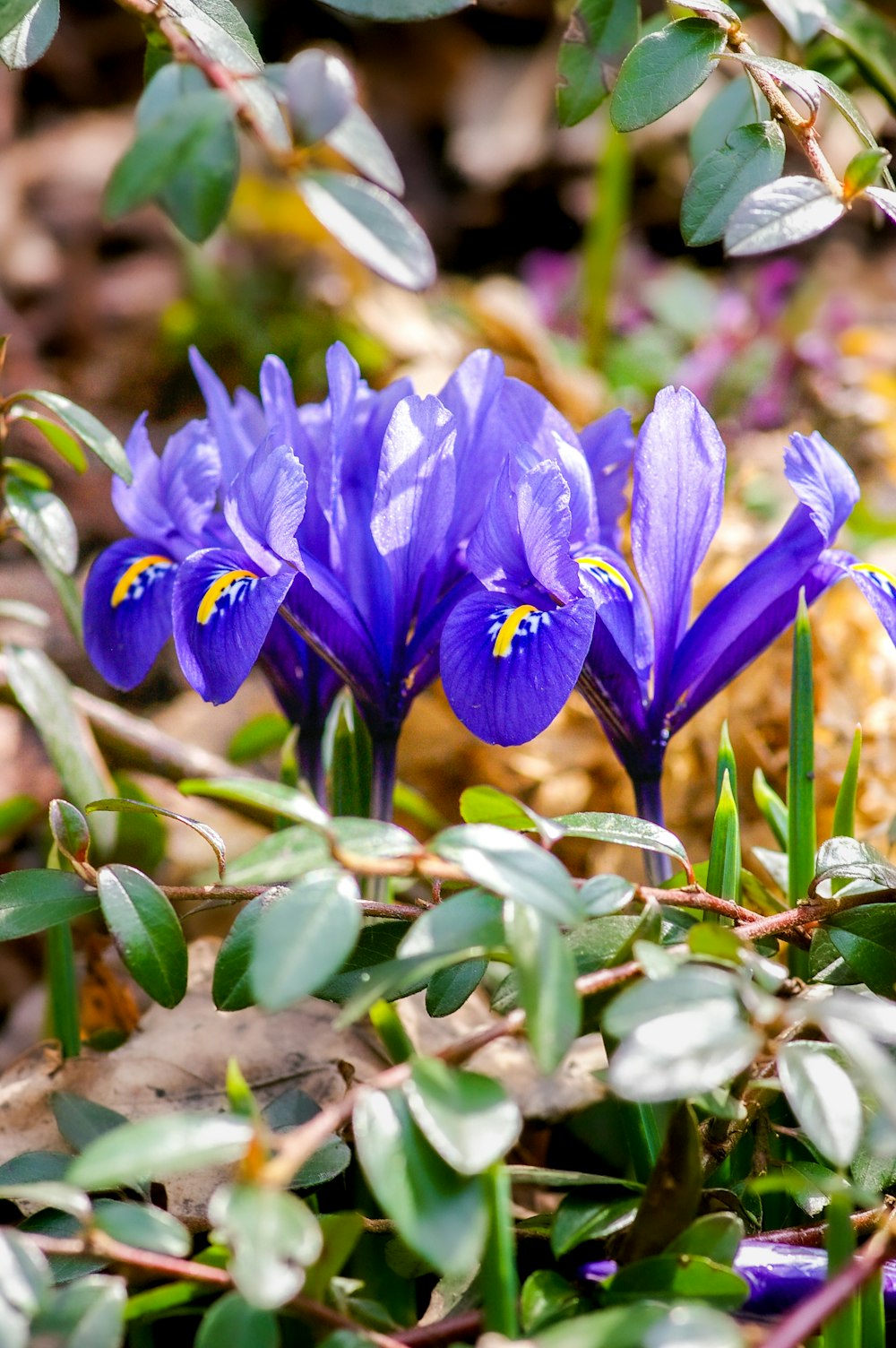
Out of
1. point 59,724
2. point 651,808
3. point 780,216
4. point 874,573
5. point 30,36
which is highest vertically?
point 780,216

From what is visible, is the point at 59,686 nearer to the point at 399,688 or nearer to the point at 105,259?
the point at 399,688

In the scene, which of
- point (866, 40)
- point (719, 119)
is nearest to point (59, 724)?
point (719, 119)

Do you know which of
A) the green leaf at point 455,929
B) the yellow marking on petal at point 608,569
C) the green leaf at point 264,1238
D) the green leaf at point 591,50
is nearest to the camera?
the green leaf at point 264,1238

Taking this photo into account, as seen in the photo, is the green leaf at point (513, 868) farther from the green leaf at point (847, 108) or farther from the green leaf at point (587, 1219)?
the green leaf at point (847, 108)

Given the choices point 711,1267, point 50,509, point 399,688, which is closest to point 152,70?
point 50,509

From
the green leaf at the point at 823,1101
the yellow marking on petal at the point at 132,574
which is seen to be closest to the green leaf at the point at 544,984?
the green leaf at the point at 823,1101

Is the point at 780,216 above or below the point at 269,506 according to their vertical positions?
above

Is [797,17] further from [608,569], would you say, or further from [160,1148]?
[160,1148]

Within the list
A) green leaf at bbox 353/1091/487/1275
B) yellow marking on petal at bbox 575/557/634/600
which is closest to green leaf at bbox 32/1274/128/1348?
green leaf at bbox 353/1091/487/1275
